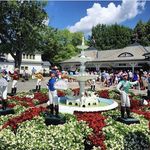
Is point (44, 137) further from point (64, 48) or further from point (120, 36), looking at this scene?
point (120, 36)

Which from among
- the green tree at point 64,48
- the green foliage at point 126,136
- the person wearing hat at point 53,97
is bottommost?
the green foliage at point 126,136

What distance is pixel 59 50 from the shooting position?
76750 mm

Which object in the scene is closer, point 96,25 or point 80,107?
point 80,107

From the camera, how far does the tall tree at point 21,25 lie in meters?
51.6

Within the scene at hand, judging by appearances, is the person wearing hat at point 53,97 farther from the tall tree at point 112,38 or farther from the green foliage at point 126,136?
the tall tree at point 112,38

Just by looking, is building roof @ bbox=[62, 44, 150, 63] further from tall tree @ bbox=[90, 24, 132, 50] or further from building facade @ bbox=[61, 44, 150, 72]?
tall tree @ bbox=[90, 24, 132, 50]

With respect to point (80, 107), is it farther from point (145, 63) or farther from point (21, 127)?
point (145, 63)

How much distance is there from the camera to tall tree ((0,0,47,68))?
169 feet

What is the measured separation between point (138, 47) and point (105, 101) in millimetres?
40857

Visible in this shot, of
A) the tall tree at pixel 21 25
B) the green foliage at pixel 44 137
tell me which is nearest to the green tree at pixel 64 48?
the tall tree at pixel 21 25

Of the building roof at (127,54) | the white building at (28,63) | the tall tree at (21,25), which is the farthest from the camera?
the white building at (28,63)

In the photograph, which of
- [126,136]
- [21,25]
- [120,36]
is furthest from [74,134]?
[120,36]

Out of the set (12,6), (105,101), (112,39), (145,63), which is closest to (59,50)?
(112,39)

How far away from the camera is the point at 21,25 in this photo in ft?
168
